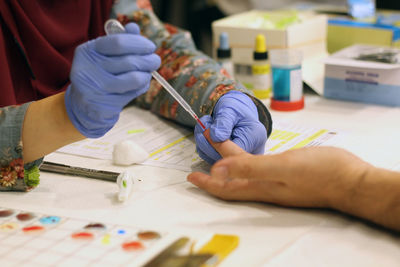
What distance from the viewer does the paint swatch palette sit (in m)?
0.66

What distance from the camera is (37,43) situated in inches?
45.6

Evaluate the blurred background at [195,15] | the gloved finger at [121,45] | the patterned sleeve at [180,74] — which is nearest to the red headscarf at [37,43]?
the patterned sleeve at [180,74]

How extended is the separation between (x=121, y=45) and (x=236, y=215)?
1.02ft

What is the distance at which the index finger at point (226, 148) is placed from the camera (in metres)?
0.90

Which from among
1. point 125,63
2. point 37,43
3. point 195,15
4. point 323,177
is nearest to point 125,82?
point 125,63

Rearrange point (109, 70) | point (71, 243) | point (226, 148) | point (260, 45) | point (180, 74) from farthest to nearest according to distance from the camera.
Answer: point (260, 45)
point (180, 74)
point (226, 148)
point (109, 70)
point (71, 243)

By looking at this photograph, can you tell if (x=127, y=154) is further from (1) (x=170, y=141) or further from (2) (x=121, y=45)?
(2) (x=121, y=45)

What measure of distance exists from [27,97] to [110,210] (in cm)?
50

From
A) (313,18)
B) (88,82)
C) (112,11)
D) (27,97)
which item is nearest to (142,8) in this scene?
(112,11)

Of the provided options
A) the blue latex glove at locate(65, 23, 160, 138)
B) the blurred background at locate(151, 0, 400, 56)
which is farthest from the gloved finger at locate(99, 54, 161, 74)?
the blurred background at locate(151, 0, 400, 56)

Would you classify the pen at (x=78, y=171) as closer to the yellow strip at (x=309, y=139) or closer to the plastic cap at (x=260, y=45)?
the yellow strip at (x=309, y=139)

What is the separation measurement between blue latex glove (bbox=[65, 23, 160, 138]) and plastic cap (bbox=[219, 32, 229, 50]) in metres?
0.66

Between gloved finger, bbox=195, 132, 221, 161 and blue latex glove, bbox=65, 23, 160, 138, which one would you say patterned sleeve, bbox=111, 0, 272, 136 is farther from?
blue latex glove, bbox=65, 23, 160, 138

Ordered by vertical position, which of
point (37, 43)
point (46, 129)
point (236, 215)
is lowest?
point (236, 215)
